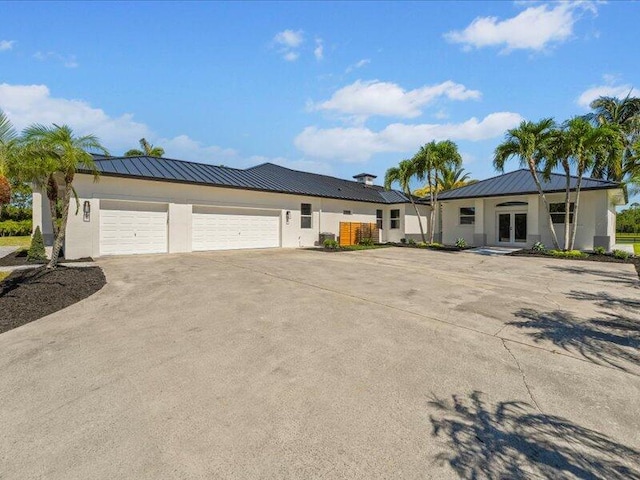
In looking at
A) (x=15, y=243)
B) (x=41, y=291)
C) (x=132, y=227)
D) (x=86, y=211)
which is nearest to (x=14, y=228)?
(x=15, y=243)

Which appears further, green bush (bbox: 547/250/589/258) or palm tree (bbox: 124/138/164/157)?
palm tree (bbox: 124/138/164/157)

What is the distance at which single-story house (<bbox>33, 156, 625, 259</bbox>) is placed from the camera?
529 inches

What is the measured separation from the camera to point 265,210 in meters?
18.4

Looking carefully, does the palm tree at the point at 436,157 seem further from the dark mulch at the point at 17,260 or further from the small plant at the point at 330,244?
the dark mulch at the point at 17,260

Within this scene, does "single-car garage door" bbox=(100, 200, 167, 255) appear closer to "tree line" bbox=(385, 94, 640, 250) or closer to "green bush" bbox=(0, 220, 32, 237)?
"tree line" bbox=(385, 94, 640, 250)

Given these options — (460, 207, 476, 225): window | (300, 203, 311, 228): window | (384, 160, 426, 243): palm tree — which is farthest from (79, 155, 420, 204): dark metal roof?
(460, 207, 476, 225): window

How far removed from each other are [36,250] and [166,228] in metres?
4.62

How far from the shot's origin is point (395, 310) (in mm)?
6109

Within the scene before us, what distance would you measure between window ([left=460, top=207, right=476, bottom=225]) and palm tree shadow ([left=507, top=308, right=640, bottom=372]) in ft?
56.4

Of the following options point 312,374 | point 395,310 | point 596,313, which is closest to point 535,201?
point 596,313

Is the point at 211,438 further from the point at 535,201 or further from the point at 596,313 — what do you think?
the point at 535,201

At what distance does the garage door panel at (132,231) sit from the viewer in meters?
13.3

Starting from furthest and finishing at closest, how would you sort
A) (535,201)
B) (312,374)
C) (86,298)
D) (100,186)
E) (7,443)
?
(535,201) < (100,186) < (86,298) < (312,374) < (7,443)

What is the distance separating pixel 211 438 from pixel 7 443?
1.59 metres
